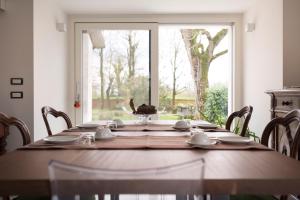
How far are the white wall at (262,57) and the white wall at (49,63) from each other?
8.63 feet

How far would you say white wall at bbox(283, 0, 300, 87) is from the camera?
3434mm

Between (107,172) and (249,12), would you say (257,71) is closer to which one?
(249,12)

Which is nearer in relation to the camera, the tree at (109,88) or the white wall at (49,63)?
the white wall at (49,63)

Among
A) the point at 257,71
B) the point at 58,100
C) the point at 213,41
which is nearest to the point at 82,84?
the point at 58,100

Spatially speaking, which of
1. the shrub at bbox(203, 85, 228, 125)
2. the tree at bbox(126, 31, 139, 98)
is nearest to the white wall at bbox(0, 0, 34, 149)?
the tree at bbox(126, 31, 139, 98)

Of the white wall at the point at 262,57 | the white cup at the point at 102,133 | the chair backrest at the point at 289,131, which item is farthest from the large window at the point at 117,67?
the chair backrest at the point at 289,131

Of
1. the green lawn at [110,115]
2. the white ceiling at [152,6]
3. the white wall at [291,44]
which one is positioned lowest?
the green lawn at [110,115]

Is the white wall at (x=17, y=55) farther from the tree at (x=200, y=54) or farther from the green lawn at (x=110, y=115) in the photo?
the tree at (x=200, y=54)

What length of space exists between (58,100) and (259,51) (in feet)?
8.96

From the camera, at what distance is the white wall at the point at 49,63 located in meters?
3.86

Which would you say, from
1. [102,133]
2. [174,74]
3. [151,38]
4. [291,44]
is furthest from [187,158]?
[174,74]

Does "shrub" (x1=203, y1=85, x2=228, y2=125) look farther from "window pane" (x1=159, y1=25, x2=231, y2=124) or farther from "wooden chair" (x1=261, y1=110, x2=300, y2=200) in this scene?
"wooden chair" (x1=261, y1=110, x2=300, y2=200)

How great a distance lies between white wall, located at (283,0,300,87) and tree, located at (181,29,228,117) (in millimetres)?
3993

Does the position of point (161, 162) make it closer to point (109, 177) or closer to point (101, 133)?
point (109, 177)
